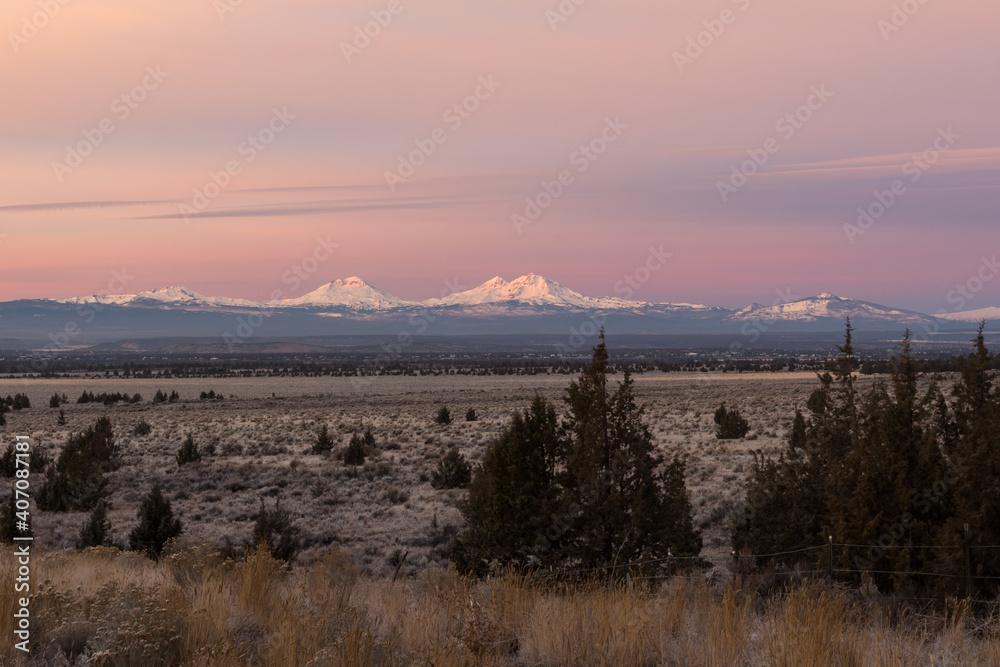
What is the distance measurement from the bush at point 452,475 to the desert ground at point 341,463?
51cm

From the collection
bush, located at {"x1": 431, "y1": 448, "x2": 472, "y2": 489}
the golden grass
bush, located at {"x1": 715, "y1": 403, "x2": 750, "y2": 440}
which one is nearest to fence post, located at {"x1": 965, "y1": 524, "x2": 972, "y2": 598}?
the golden grass

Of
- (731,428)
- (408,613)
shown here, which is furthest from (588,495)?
(731,428)

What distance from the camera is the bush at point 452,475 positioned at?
76.5 ft

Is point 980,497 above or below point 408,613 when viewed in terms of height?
above

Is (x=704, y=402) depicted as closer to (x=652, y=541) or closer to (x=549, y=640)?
(x=652, y=541)

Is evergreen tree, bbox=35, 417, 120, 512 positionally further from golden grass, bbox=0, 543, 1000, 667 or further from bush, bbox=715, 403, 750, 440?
bush, bbox=715, 403, 750, 440

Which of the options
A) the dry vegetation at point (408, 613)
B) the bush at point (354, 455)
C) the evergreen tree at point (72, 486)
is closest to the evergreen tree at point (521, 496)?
the dry vegetation at point (408, 613)

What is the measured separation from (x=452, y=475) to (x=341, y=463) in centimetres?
638

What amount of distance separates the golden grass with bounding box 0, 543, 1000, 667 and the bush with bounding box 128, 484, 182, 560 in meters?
9.47

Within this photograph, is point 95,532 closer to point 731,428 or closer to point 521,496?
point 521,496

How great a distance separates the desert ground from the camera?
57.9 ft

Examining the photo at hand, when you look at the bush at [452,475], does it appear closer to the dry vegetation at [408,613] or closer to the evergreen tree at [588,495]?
the dry vegetation at [408,613]

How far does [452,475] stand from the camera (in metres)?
23.4

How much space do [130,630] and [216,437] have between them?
32.7 meters
